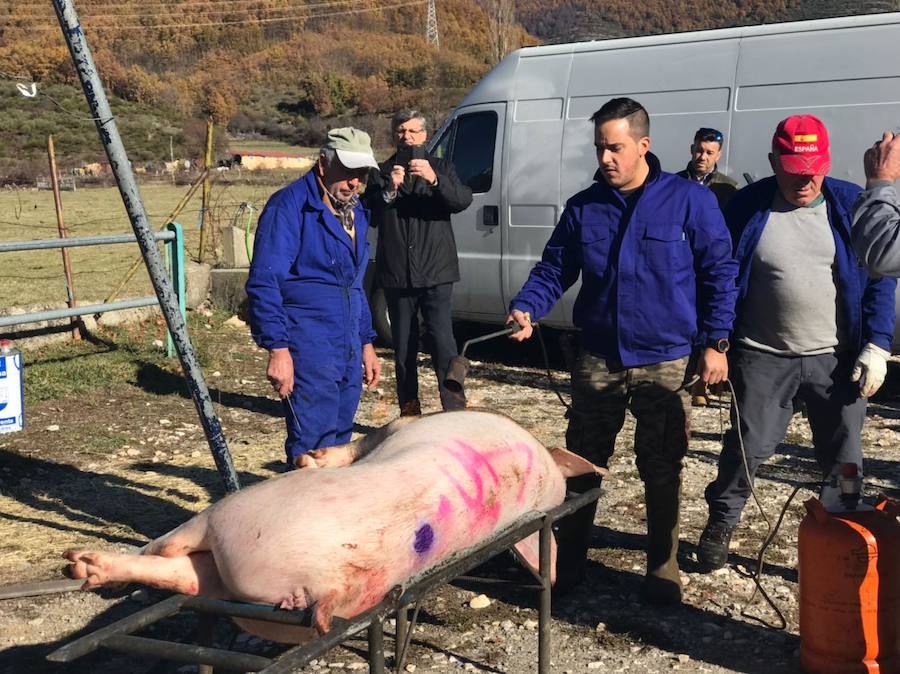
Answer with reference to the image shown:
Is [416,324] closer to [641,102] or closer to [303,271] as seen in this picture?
[303,271]

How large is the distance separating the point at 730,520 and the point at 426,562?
1977mm

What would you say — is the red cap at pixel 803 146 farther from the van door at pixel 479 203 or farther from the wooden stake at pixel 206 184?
the wooden stake at pixel 206 184

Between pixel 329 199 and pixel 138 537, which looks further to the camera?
pixel 138 537

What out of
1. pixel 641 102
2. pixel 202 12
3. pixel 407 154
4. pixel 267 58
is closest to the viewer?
pixel 407 154

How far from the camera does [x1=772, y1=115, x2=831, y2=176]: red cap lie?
398 centimetres

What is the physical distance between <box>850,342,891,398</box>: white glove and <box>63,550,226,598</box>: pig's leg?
2.58 metres

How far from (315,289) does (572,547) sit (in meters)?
1.52

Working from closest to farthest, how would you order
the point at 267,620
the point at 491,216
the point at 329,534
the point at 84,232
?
the point at 267,620 < the point at 329,534 < the point at 491,216 < the point at 84,232

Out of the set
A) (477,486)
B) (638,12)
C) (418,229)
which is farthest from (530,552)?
(638,12)

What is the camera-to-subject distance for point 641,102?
802cm

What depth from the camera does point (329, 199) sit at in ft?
14.0

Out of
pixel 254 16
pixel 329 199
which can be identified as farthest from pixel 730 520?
pixel 254 16

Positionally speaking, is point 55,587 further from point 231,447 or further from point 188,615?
point 231,447

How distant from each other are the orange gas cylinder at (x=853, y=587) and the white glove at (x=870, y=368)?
71 cm
